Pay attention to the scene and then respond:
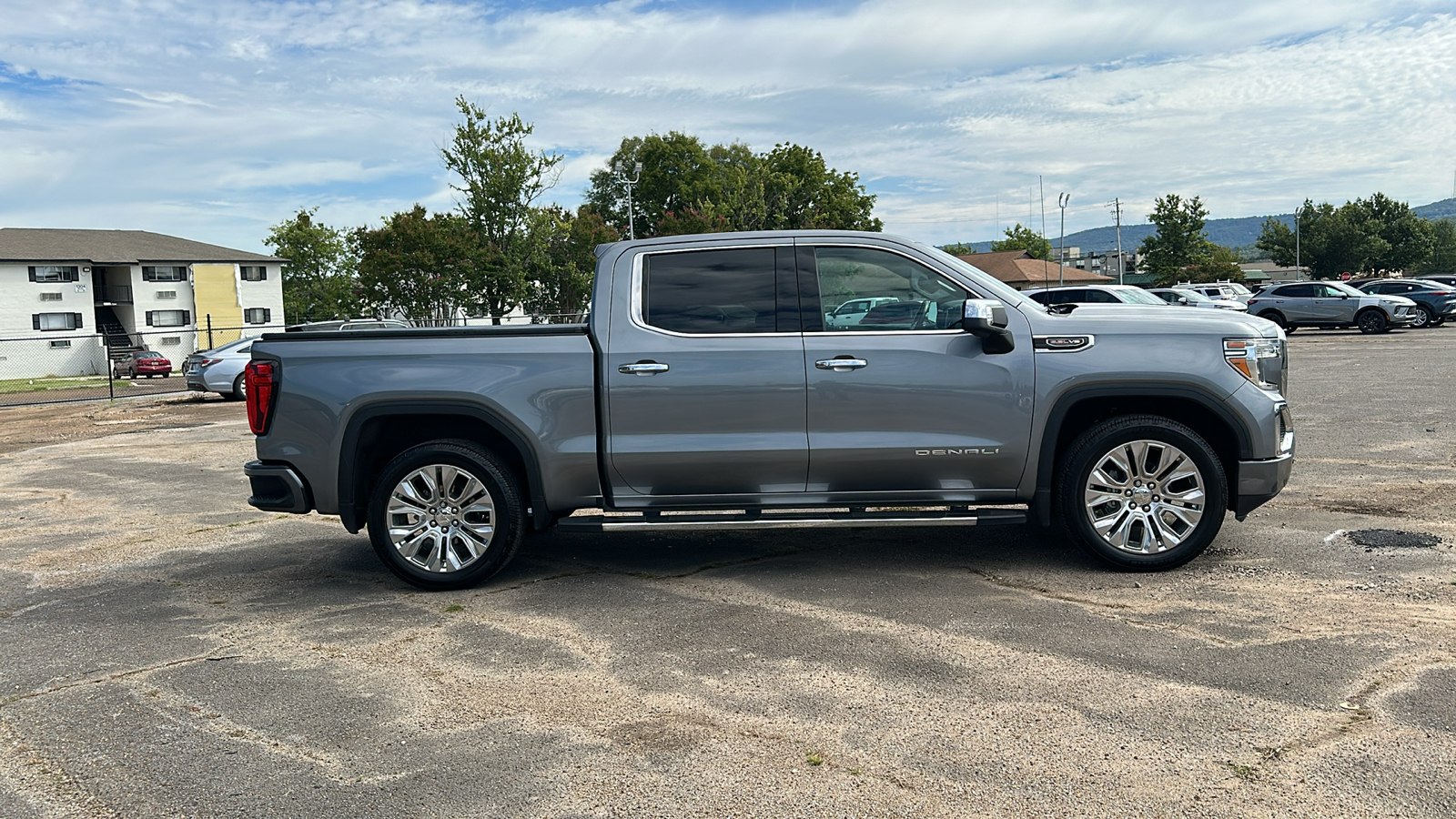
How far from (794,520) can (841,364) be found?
2.86ft

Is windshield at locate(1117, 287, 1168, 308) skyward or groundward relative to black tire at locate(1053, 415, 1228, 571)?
skyward

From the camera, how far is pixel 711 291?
624cm

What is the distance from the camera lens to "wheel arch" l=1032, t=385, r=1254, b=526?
6.02 meters

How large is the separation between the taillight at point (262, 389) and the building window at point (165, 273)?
64.7m

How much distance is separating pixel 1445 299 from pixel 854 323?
36669mm

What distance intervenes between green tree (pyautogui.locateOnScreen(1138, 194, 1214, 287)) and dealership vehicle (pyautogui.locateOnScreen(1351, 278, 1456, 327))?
1724 inches

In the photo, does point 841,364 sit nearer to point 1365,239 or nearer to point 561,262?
point 561,262

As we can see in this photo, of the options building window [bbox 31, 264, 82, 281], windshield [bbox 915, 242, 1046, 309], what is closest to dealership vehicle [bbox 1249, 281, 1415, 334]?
windshield [bbox 915, 242, 1046, 309]

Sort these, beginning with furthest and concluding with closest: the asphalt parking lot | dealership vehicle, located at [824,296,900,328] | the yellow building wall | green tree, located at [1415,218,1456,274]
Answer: green tree, located at [1415,218,1456,274] → the yellow building wall → dealership vehicle, located at [824,296,900,328] → the asphalt parking lot

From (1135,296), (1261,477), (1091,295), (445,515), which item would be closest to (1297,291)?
(1135,296)

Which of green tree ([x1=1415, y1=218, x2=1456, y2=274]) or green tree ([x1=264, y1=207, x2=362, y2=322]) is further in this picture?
green tree ([x1=1415, y1=218, x2=1456, y2=274])

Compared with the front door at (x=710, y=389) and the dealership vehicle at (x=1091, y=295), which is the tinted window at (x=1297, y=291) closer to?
the dealership vehicle at (x=1091, y=295)

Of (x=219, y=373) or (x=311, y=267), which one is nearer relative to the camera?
(x=219, y=373)

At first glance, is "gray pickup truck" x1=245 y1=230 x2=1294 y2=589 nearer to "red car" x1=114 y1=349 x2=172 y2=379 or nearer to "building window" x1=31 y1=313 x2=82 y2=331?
"red car" x1=114 y1=349 x2=172 y2=379
